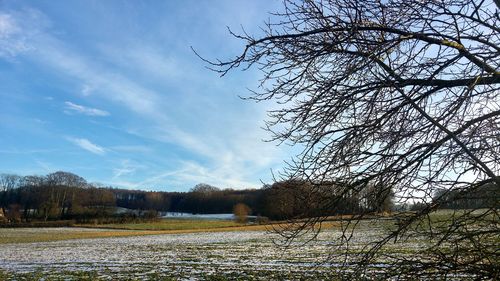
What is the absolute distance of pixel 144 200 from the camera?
15750cm

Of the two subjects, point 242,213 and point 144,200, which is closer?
point 242,213

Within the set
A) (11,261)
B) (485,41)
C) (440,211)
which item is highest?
(485,41)

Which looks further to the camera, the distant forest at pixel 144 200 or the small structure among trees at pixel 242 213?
the small structure among trees at pixel 242 213

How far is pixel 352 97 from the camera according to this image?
4.26 meters

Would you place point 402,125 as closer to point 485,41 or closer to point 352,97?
point 352,97

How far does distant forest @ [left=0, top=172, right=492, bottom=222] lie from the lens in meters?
4.15

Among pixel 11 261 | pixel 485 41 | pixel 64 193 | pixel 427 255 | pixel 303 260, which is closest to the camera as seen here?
pixel 485 41

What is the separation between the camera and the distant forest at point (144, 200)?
13.6 ft

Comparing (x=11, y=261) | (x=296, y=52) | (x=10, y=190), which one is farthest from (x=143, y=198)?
(x=296, y=52)

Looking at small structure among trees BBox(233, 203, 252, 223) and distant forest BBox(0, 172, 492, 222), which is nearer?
distant forest BBox(0, 172, 492, 222)

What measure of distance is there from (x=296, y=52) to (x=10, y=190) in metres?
145

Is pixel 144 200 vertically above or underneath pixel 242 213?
above

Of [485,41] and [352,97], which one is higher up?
[485,41]

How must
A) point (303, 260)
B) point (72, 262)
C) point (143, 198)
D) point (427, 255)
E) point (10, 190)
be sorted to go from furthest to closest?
Answer: 1. point (143, 198)
2. point (10, 190)
3. point (72, 262)
4. point (303, 260)
5. point (427, 255)
